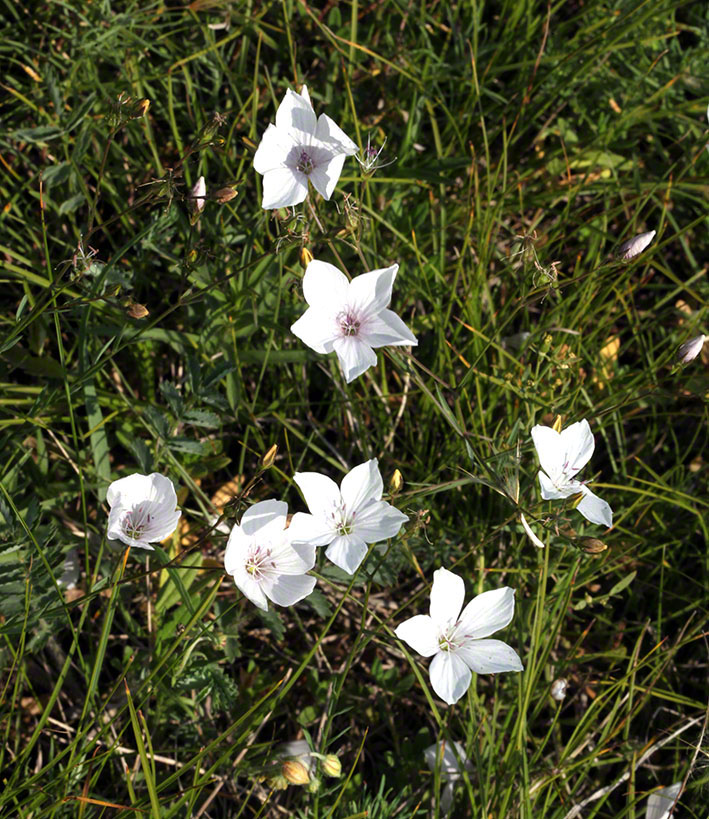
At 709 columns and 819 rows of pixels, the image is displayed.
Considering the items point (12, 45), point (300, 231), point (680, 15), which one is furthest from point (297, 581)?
point (680, 15)

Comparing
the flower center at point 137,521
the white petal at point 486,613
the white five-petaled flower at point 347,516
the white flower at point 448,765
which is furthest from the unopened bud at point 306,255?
the white flower at point 448,765

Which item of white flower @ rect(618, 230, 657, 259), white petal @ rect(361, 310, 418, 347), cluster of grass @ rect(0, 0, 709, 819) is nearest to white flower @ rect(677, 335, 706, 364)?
cluster of grass @ rect(0, 0, 709, 819)

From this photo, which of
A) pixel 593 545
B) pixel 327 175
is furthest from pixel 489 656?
pixel 327 175

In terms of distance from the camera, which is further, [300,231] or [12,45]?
[12,45]

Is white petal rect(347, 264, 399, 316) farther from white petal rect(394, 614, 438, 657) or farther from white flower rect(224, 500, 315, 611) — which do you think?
white petal rect(394, 614, 438, 657)

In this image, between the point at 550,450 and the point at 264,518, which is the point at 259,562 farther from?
the point at 550,450

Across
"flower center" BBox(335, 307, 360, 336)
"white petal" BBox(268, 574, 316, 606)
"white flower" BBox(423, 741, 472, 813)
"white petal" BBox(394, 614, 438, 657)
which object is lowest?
"white flower" BBox(423, 741, 472, 813)

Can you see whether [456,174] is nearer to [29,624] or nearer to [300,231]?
[300,231]

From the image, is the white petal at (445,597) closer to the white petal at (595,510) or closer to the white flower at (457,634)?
the white flower at (457,634)
